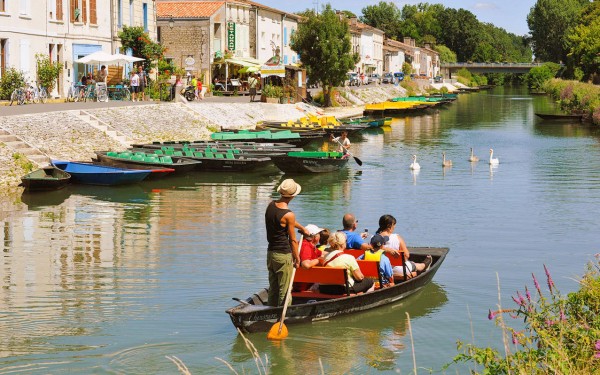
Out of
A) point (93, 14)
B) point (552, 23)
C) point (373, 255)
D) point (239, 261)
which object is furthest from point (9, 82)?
point (552, 23)

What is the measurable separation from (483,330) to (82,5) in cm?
3777

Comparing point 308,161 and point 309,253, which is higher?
point 309,253

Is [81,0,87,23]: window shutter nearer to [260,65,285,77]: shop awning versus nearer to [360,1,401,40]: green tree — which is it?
[260,65,285,77]: shop awning

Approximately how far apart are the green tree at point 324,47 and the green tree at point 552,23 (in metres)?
102

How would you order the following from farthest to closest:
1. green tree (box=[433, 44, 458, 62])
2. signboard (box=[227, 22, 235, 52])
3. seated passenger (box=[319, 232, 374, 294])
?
1. green tree (box=[433, 44, 458, 62])
2. signboard (box=[227, 22, 235, 52])
3. seated passenger (box=[319, 232, 374, 294])

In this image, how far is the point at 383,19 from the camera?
189 metres

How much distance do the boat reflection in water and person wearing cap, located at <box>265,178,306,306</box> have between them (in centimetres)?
64

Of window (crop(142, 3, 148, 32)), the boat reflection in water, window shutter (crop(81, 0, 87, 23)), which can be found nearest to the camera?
the boat reflection in water

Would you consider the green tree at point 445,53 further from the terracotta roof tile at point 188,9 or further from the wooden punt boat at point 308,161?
the wooden punt boat at point 308,161

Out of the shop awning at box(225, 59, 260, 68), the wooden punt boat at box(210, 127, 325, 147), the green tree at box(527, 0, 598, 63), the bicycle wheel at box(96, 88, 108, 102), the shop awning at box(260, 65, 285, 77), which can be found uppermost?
the green tree at box(527, 0, 598, 63)

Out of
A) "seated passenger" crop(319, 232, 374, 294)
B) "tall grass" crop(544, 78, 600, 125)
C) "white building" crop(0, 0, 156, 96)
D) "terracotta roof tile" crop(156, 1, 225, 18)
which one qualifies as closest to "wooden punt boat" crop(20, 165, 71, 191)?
"white building" crop(0, 0, 156, 96)

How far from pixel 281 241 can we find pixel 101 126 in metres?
26.7

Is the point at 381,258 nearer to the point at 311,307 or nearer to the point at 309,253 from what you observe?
the point at 309,253

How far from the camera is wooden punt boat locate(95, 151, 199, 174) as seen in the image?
31.8 metres
